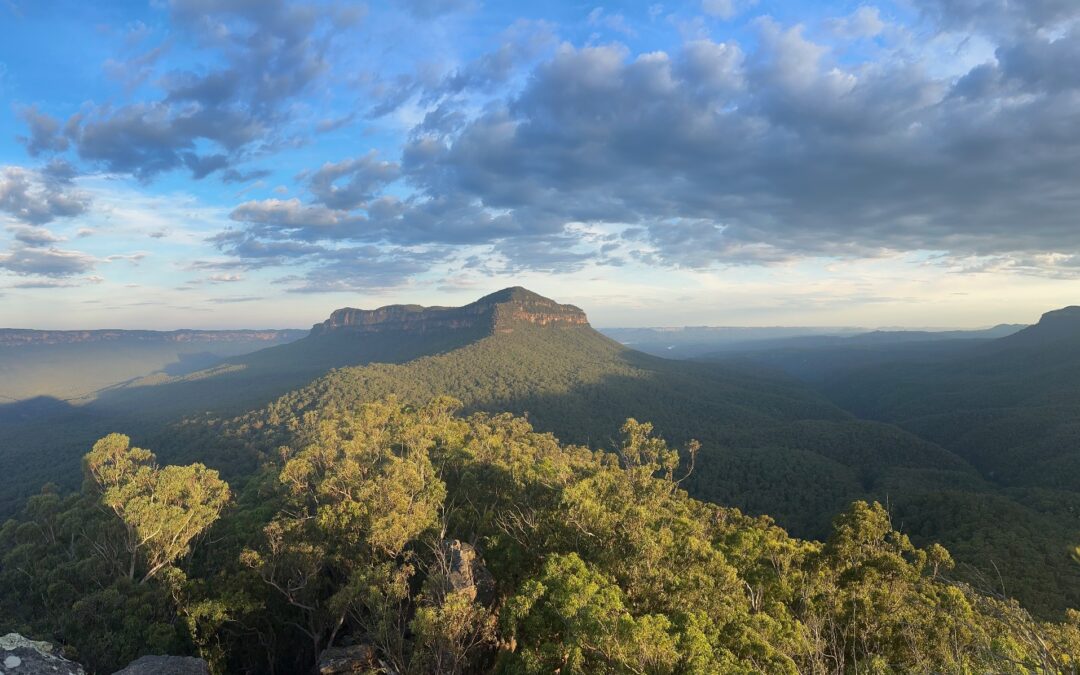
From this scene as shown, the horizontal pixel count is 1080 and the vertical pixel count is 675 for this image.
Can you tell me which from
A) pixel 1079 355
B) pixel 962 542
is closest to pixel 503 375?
pixel 962 542

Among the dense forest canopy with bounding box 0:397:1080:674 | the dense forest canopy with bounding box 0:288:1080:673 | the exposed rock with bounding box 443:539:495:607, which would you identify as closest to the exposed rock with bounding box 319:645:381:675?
the dense forest canopy with bounding box 0:288:1080:673

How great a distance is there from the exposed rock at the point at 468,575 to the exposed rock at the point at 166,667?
10.1 metres

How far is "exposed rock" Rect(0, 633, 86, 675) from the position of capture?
599 inches

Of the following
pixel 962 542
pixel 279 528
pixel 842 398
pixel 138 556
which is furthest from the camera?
pixel 842 398

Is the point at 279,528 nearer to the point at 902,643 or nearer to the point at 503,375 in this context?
the point at 902,643

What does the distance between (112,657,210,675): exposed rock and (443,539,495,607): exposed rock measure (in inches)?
399

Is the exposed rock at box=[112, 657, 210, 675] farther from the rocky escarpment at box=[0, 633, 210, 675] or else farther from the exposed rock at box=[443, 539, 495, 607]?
the exposed rock at box=[443, 539, 495, 607]

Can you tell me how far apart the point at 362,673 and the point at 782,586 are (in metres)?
17.5

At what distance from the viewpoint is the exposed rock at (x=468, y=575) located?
19.1m

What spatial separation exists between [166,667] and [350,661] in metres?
6.70

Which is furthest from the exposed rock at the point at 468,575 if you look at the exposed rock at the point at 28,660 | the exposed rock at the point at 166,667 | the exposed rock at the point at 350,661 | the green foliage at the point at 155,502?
the green foliage at the point at 155,502

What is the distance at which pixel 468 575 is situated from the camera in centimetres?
2011

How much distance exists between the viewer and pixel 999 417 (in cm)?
10212

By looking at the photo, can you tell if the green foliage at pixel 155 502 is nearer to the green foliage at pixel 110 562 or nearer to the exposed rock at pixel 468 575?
the green foliage at pixel 110 562
